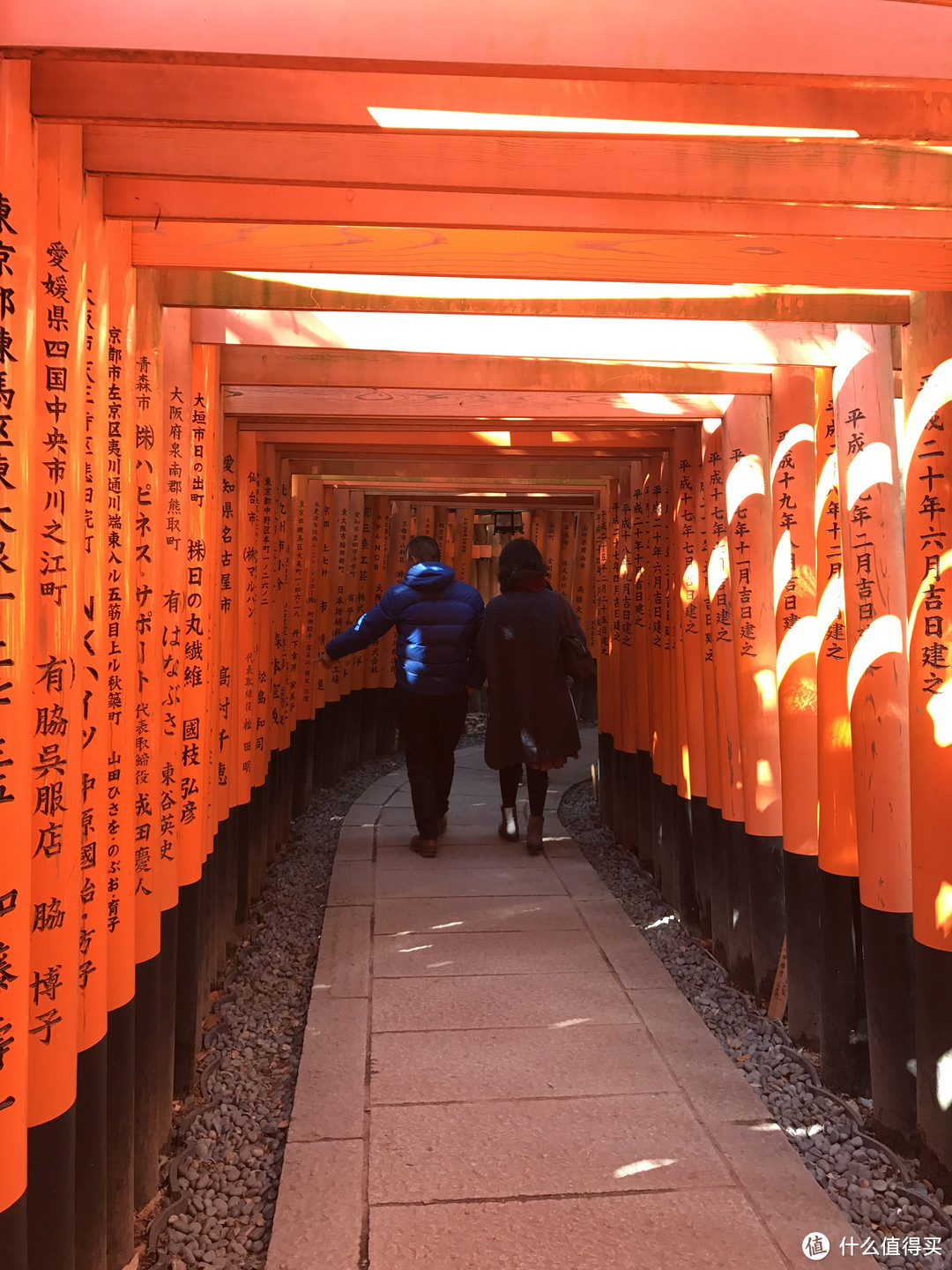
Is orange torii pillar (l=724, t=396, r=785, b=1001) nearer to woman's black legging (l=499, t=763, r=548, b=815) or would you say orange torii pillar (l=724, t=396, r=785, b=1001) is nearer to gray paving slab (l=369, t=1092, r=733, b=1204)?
gray paving slab (l=369, t=1092, r=733, b=1204)

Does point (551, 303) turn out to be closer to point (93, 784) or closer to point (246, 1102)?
point (93, 784)

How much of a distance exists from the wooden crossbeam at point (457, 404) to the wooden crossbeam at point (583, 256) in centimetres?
173

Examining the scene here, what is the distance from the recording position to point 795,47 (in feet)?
5.58

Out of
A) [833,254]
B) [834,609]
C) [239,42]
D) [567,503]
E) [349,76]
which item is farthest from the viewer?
[567,503]

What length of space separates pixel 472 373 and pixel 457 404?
498mm

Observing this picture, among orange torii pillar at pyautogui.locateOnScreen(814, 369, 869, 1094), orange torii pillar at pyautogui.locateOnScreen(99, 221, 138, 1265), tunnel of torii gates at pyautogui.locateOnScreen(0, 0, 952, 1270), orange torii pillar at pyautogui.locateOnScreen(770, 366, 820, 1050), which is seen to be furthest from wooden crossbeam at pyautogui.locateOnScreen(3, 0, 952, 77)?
orange torii pillar at pyautogui.locateOnScreen(770, 366, 820, 1050)

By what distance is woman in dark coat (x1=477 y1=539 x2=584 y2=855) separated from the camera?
6203 millimetres

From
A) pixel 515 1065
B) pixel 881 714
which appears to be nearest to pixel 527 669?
pixel 515 1065

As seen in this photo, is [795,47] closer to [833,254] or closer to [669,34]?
[669,34]

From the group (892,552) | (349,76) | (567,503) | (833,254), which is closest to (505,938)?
(892,552)

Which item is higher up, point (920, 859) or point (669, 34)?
point (669, 34)

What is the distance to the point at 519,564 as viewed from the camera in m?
6.21

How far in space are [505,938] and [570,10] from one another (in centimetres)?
426

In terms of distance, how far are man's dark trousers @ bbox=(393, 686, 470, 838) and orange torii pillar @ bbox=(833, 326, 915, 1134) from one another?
3570 millimetres
